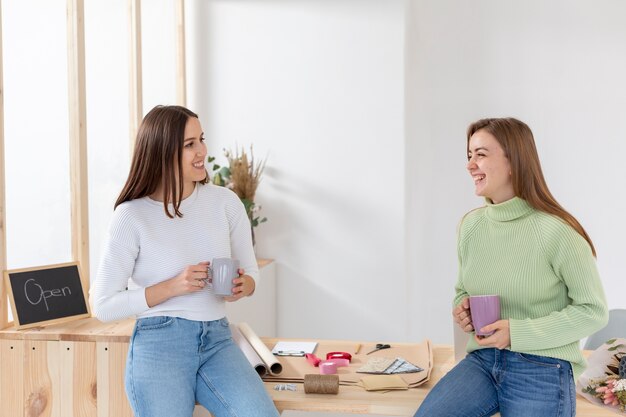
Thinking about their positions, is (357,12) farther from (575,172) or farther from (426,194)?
(575,172)

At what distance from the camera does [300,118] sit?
13.5 feet

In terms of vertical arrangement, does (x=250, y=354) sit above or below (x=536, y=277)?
below

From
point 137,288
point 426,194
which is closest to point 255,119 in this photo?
point 426,194

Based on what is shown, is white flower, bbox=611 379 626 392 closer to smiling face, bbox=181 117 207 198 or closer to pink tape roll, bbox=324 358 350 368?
pink tape roll, bbox=324 358 350 368

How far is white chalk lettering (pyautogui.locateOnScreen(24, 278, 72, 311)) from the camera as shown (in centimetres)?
255

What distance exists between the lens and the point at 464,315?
1.97 m

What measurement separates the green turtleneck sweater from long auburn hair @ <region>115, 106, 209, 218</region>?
0.87 m

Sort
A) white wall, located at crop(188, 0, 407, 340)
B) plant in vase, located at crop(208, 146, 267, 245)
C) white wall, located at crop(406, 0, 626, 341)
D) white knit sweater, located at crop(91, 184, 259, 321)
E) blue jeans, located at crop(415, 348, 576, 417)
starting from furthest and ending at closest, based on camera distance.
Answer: white wall, located at crop(406, 0, 626, 341) < white wall, located at crop(188, 0, 407, 340) < plant in vase, located at crop(208, 146, 267, 245) < white knit sweater, located at crop(91, 184, 259, 321) < blue jeans, located at crop(415, 348, 576, 417)

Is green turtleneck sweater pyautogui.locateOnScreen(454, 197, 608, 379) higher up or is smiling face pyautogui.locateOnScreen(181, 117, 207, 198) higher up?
smiling face pyautogui.locateOnScreen(181, 117, 207, 198)

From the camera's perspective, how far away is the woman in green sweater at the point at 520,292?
74.3 inches

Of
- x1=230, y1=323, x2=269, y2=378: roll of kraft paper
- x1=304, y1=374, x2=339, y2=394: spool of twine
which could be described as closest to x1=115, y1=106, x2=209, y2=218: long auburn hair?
x1=230, y1=323, x2=269, y2=378: roll of kraft paper

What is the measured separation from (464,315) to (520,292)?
16 cm

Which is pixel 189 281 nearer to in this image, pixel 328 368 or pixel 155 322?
pixel 155 322

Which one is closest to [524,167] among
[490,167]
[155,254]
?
[490,167]
